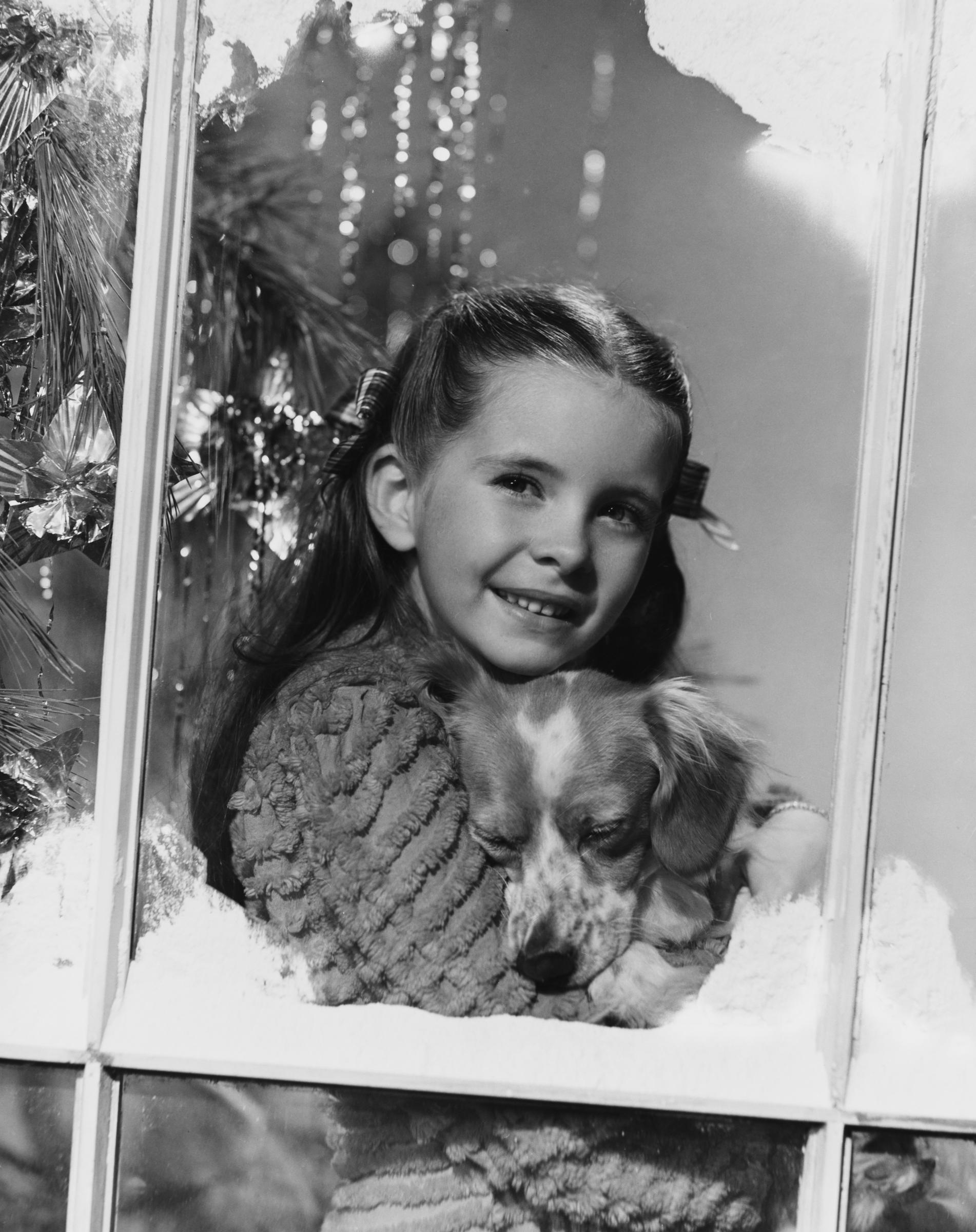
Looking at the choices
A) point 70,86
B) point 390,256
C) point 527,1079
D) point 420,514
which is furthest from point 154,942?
point 70,86

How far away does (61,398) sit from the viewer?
1049 millimetres

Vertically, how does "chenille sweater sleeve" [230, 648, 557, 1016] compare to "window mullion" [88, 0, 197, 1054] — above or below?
below

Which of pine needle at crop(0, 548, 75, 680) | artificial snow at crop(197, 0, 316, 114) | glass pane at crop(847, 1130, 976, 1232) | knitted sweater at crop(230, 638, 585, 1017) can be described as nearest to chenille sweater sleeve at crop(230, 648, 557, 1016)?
knitted sweater at crop(230, 638, 585, 1017)

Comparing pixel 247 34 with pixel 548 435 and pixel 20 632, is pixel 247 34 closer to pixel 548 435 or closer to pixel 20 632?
pixel 548 435

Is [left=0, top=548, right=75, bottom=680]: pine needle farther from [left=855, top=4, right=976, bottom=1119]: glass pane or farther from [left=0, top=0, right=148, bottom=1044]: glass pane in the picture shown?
[left=855, top=4, right=976, bottom=1119]: glass pane

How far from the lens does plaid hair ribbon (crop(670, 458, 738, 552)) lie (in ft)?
3.36

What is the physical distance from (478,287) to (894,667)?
0.54 meters

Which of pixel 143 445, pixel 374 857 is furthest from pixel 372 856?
pixel 143 445

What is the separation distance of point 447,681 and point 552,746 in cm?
12

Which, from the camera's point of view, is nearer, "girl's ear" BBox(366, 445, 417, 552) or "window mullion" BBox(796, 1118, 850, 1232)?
"window mullion" BBox(796, 1118, 850, 1232)

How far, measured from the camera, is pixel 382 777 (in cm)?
100

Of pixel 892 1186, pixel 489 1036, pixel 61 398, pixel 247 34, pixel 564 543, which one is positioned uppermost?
pixel 247 34

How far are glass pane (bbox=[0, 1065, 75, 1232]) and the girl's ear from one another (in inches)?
23.1

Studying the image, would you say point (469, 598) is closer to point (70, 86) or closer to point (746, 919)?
point (746, 919)
